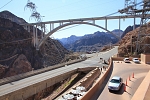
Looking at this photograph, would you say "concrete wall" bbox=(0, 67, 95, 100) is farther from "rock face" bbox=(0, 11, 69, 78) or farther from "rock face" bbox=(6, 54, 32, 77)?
"rock face" bbox=(0, 11, 69, 78)

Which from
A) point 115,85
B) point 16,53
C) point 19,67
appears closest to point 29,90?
point 115,85

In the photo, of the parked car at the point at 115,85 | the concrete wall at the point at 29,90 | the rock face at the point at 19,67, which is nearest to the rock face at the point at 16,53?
the rock face at the point at 19,67

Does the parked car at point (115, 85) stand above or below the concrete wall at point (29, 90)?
above

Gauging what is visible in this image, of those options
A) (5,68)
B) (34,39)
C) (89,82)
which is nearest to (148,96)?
(89,82)

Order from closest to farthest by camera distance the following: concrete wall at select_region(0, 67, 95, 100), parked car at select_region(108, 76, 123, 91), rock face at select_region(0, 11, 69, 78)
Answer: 1. parked car at select_region(108, 76, 123, 91)
2. concrete wall at select_region(0, 67, 95, 100)
3. rock face at select_region(0, 11, 69, 78)

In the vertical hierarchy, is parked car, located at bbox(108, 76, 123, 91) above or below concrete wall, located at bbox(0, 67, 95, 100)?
above

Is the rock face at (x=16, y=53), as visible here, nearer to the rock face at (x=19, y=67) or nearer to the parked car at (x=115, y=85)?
Answer: the rock face at (x=19, y=67)

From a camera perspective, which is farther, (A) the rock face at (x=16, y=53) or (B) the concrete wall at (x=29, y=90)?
(A) the rock face at (x=16, y=53)

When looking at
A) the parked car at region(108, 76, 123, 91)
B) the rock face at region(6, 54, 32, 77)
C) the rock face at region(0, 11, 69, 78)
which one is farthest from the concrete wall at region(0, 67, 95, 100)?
the rock face at region(0, 11, 69, 78)

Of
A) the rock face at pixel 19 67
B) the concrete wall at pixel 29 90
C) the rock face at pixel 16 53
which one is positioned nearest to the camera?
the concrete wall at pixel 29 90

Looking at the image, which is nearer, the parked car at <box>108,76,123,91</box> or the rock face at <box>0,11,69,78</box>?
the parked car at <box>108,76,123,91</box>

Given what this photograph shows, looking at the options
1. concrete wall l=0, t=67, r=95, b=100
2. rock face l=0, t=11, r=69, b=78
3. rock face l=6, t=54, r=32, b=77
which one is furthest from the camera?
rock face l=0, t=11, r=69, b=78

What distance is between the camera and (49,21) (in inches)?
2522

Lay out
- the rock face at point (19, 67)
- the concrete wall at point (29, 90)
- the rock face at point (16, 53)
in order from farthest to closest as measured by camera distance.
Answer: the rock face at point (16, 53) → the rock face at point (19, 67) → the concrete wall at point (29, 90)
